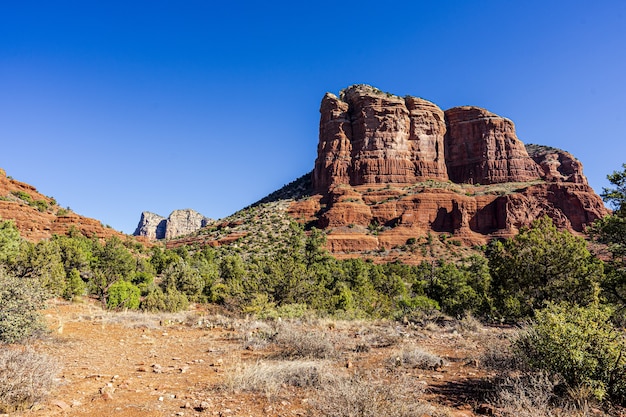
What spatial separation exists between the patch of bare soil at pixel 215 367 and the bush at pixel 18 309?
0.57m

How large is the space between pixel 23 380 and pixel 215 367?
11.5ft

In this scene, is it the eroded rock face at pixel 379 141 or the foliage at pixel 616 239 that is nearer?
the foliage at pixel 616 239

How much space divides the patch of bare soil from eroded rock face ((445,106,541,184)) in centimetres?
9656

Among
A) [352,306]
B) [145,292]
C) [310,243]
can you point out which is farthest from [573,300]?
[145,292]

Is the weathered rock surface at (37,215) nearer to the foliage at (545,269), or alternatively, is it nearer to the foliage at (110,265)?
the foliage at (110,265)

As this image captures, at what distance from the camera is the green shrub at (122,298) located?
64.0 feet

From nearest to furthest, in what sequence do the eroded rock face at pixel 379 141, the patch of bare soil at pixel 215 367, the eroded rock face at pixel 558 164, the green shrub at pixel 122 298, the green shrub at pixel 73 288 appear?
the patch of bare soil at pixel 215 367 < the green shrub at pixel 122 298 < the green shrub at pixel 73 288 < the eroded rock face at pixel 379 141 < the eroded rock face at pixel 558 164

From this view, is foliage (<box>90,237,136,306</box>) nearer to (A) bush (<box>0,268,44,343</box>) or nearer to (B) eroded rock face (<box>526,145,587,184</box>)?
(A) bush (<box>0,268,44,343</box>)

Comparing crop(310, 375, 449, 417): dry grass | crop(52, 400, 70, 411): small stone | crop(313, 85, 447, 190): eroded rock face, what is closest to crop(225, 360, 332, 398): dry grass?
crop(310, 375, 449, 417): dry grass

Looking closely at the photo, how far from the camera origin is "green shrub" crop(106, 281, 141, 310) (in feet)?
64.0

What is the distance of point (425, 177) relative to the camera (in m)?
93.5

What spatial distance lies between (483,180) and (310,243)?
80.5m

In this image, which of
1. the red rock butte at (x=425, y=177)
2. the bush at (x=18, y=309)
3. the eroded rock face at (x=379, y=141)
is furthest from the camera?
the eroded rock face at (x=379, y=141)

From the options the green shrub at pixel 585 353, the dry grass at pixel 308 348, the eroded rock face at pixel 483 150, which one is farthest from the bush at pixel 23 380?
the eroded rock face at pixel 483 150
